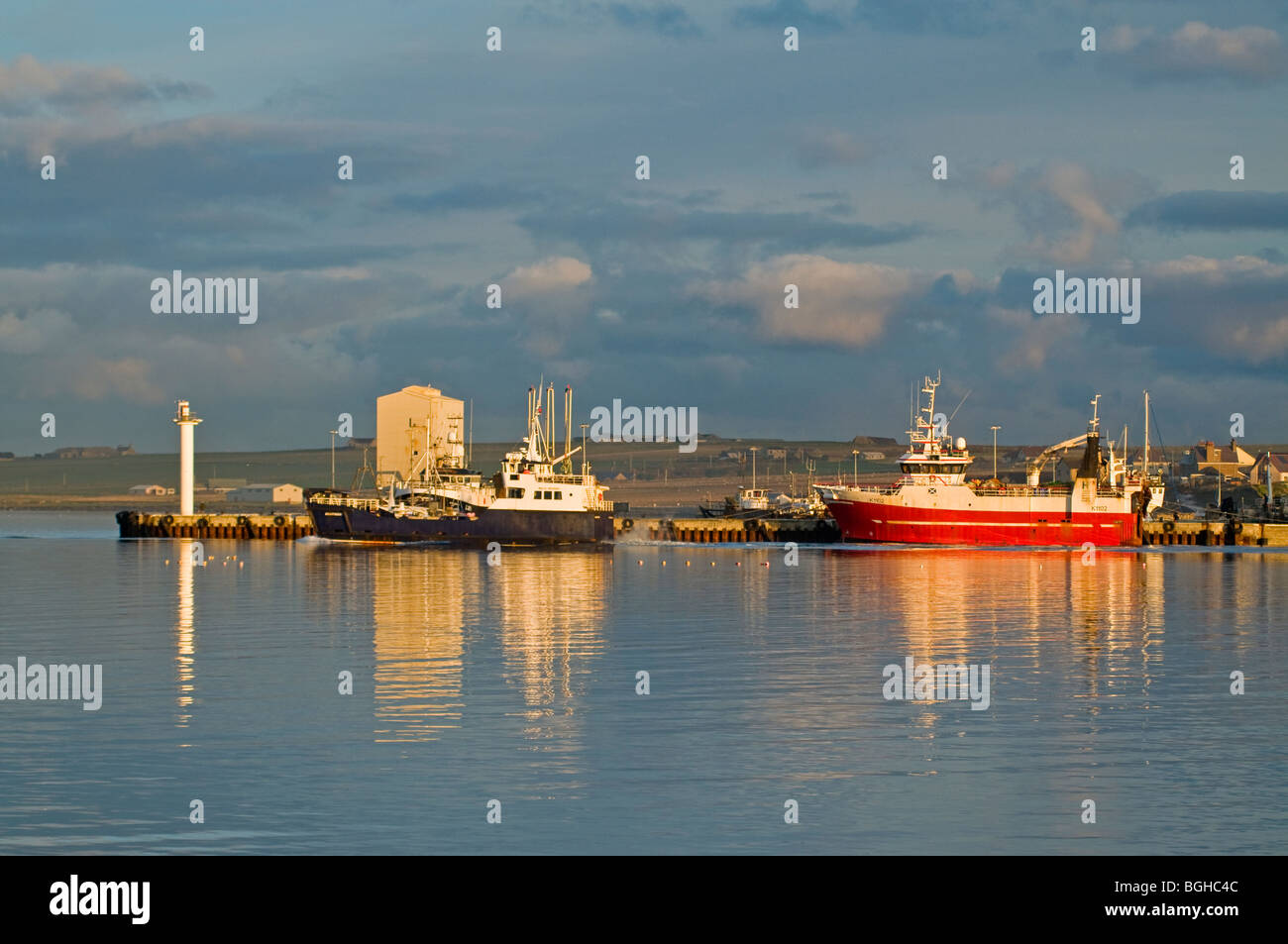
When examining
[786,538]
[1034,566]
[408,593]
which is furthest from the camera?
[786,538]

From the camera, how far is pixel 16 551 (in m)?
107

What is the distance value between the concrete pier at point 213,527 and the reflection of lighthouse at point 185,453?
18.5 ft

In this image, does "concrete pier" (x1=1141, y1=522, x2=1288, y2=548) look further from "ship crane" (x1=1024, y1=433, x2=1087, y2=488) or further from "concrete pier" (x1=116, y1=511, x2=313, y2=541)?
"concrete pier" (x1=116, y1=511, x2=313, y2=541)

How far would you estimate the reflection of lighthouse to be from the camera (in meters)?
143

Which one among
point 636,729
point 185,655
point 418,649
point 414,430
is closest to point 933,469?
point 414,430

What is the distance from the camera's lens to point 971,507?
379 feet

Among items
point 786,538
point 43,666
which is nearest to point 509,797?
point 43,666

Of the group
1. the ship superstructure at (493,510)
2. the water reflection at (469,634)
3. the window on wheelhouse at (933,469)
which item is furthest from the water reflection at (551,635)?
the window on wheelhouse at (933,469)

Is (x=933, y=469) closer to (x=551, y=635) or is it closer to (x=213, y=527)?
(x=213, y=527)

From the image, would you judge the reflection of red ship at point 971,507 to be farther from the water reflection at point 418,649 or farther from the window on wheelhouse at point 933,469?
the water reflection at point 418,649

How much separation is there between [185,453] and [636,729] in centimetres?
12554

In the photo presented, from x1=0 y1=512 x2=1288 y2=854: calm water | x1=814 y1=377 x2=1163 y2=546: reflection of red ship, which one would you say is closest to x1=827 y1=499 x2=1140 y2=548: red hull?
x1=814 y1=377 x2=1163 y2=546: reflection of red ship
